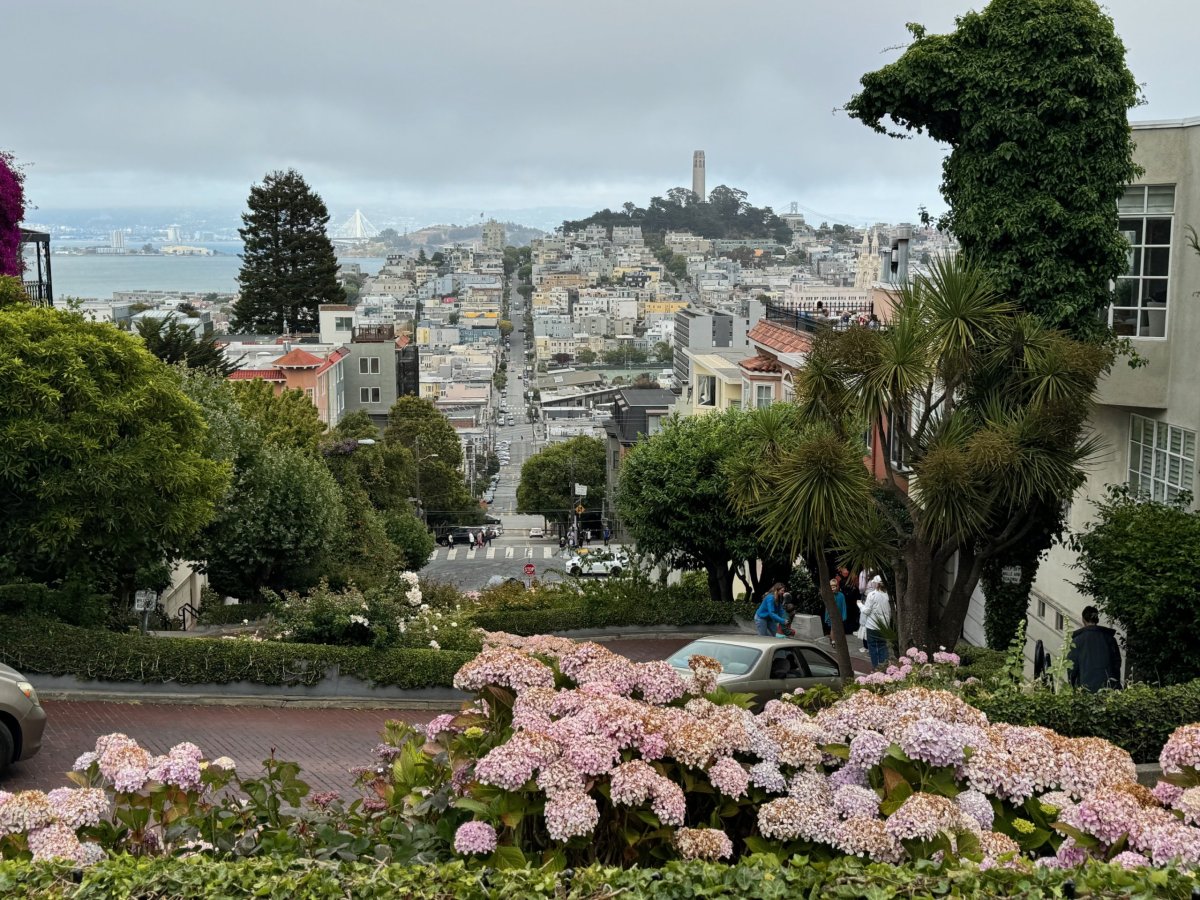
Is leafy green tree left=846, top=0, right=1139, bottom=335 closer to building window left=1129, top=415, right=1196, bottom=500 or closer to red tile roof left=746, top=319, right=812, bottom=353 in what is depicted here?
building window left=1129, top=415, right=1196, bottom=500

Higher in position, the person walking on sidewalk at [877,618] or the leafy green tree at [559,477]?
the person walking on sidewalk at [877,618]


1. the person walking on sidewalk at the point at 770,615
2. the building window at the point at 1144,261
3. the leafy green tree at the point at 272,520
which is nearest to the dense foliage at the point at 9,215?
the leafy green tree at the point at 272,520

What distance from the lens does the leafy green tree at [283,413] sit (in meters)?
42.2

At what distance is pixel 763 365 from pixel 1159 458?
25.1 metres

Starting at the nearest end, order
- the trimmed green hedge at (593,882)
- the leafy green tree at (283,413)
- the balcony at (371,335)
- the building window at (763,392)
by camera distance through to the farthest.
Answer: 1. the trimmed green hedge at (593,882)
2. the building window at (763,392)
3. the leafy green tree at (283,413)
4. the balcony at (371,335)

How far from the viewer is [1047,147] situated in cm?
1623

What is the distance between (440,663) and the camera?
53.3 feet

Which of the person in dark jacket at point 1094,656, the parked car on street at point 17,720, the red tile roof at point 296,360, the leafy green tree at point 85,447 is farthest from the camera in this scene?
the red tile roof at point 296,360

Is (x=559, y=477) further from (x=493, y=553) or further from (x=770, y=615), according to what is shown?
(x=770, y=615)

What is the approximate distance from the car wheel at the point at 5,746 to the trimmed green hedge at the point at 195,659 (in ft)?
14.6

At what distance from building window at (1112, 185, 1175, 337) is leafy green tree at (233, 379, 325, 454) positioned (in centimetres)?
2738

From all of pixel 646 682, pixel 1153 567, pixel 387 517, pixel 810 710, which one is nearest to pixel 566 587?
pixel 1153 567

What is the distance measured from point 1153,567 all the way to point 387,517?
1524 inches

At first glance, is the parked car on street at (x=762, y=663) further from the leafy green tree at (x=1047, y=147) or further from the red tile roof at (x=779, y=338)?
the red tile roof at (x=779, y=338)
